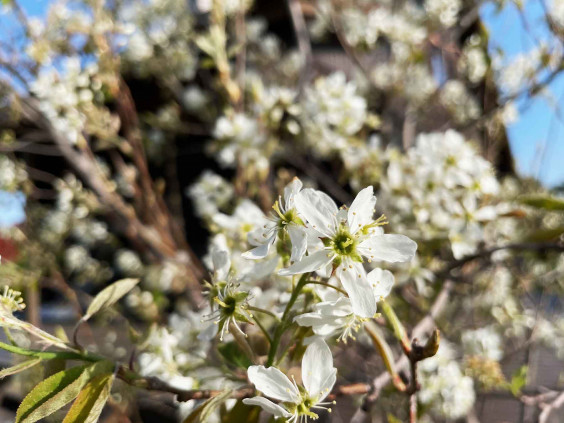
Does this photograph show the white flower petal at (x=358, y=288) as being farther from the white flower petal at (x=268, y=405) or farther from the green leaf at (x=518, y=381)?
the green leaf at (x=518, y=381)

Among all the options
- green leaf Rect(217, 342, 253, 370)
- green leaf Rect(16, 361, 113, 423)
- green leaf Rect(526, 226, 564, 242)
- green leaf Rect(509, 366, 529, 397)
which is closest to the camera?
green leaf Rect(16, 361, 113, 423)

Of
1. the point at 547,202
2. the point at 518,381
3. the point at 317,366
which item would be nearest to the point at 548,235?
the point at 547,202

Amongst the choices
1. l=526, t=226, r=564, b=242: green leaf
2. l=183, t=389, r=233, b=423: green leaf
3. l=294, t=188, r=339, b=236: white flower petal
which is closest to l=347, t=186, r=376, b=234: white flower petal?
l=294, t=188, r=339, b=236: white flower petal

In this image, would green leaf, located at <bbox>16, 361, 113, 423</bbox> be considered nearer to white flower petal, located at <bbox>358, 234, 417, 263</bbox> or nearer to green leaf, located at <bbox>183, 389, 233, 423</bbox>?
green leaf, located at <bbox>183, 389, 233, 423</bbox>

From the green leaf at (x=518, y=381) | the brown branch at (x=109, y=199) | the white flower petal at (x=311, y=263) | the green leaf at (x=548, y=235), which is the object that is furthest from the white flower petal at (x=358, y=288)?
the brown branch at (x=109, y=199)

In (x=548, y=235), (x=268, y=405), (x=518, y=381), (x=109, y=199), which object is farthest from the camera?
(x=109, y=199)

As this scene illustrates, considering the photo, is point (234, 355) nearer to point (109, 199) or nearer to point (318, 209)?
point (318, 209)

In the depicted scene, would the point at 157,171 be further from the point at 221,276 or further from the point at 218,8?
the point at 221,276
